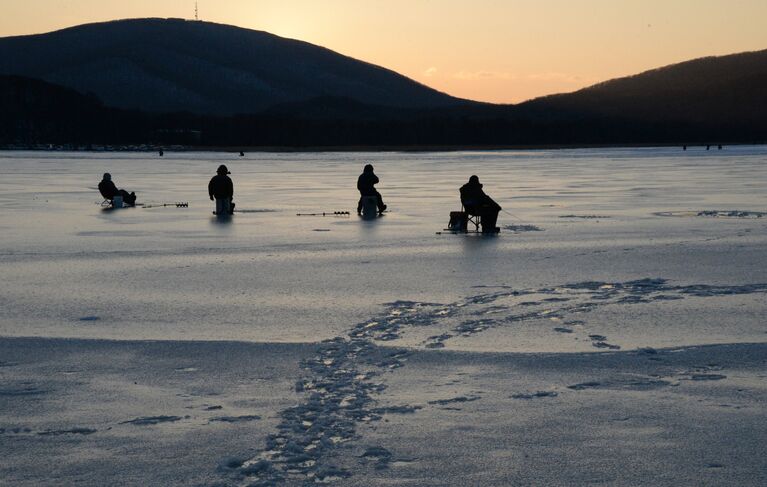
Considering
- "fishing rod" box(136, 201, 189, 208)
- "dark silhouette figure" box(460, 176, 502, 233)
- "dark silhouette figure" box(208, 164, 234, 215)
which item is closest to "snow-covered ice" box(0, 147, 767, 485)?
"dark silhouette figure" box(460, 176, 502, 233)

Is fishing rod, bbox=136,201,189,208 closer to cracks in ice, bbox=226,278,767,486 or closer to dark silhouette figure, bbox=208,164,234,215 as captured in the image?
dark silhouette figure, bbox=208,164,234,215

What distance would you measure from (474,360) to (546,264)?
6968 mm

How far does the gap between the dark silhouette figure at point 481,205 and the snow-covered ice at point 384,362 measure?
7.46 feet

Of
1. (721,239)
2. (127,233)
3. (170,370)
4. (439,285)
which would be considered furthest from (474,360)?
(127,233)

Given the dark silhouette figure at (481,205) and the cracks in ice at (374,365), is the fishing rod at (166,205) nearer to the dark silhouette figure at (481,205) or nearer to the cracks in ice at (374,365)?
the dark silhouette figure at (481,205)

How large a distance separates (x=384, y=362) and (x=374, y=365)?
0.15m

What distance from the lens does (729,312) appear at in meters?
10.8

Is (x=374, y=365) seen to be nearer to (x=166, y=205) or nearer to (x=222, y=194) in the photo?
(x=222, y=194)

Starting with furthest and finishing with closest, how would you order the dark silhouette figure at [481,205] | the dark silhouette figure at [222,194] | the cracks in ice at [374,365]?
the dark silhouette figure at [222,194], the dark silhouette figure at [481,205], the cracks in ice at [374,365]

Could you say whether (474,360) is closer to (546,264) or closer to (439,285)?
(439,285)

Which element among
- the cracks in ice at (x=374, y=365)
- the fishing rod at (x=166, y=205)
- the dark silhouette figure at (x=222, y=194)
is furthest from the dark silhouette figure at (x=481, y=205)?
the fishing rod at (x=166, y=205)

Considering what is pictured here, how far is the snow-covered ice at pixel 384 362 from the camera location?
5.88 metres

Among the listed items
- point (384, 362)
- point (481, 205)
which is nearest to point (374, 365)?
point (384, 362)

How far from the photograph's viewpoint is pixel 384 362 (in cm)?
840
